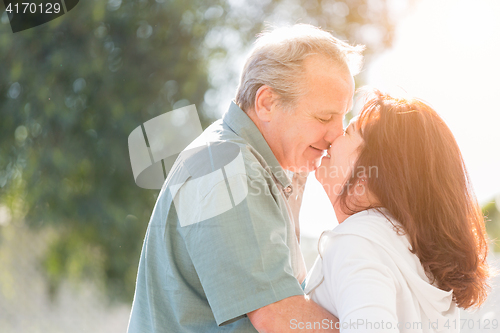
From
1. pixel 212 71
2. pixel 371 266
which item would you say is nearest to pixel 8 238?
pixel 212 71

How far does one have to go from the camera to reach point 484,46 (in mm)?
2121

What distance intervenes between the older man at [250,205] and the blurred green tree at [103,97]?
1430 millimetres

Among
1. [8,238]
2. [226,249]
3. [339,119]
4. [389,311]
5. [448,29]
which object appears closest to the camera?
[389,311]

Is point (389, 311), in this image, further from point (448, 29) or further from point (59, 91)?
point (59, 91)

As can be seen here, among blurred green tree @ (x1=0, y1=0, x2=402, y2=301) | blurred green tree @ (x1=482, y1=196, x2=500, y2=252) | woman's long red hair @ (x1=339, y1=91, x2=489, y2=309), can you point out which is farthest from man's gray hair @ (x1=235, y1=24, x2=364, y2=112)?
blurred green tree @ (x1=0, y1=0, x2=402, y2=301)

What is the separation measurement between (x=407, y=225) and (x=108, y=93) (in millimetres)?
2125

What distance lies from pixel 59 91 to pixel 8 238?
1.13 meters

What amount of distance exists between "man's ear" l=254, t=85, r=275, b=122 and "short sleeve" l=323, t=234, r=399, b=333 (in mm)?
483

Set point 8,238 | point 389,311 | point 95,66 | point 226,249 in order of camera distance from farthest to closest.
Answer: point 8,238
point 95,66
point 226,249
point 389,311

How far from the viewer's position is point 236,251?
0.81m

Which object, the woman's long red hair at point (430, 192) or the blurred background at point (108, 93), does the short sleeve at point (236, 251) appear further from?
the blurred background at point (108, 93)

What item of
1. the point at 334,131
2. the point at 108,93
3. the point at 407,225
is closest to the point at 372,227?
the point at 407,225

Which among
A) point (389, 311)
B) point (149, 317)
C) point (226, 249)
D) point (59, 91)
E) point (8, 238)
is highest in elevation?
point (59, 91)

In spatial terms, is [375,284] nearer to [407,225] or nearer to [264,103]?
[407,225]
